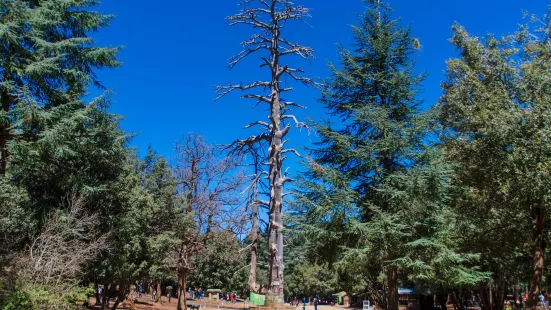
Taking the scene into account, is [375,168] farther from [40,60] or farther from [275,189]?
[40,60]

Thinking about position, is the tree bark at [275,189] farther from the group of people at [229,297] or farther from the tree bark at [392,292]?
the group of people at [229,297]

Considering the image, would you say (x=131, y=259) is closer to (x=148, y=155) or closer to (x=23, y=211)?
(x=23, y=211)

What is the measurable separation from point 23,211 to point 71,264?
2.68 m

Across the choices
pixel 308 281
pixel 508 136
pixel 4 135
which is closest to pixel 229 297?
pixel 308 281

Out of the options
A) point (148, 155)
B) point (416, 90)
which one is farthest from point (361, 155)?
point (148, 155)

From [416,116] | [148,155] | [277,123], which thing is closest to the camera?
[277,123]

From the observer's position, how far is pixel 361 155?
11.9 m

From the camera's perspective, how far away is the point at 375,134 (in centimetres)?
1273

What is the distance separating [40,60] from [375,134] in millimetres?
10416

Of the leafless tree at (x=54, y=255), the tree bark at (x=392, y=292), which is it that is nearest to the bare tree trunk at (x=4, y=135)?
the leafless tree at (x=54, y=255)

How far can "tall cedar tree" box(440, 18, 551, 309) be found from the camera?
35.0 feet

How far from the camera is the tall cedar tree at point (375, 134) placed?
37.6 feet

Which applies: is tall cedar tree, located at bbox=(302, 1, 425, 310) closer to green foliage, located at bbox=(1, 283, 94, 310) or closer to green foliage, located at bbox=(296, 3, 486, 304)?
green foliage, located at bbox=(296, 3, 486, 304)

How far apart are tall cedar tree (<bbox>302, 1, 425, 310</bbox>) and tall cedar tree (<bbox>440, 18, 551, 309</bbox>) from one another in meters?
1.99
